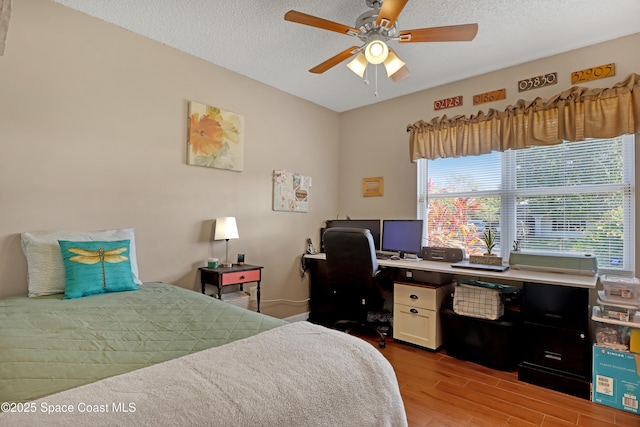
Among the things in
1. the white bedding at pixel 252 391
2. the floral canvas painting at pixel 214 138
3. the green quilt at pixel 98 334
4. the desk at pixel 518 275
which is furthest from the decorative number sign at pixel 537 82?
the green quilt at pixel 98 334

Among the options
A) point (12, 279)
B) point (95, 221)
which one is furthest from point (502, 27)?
point (12, 279)

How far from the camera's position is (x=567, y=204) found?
279 cm

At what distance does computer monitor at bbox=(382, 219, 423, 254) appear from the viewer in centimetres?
331

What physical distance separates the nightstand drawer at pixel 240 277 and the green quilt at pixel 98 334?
0.80m

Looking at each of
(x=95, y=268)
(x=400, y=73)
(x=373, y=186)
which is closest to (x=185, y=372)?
(x=95, y=268)

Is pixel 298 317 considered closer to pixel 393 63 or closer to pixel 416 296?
pixel 416 296

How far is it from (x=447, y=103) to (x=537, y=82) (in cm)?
80

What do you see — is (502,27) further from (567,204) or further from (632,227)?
(632,227)

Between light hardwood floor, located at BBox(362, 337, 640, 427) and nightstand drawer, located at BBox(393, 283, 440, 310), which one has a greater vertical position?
nightstand drawer, located at BBox(393, 283, 440, 310)

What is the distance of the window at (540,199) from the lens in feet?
8.41

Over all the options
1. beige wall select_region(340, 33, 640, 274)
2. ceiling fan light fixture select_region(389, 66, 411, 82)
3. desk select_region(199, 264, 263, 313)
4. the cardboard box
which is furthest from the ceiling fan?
the cardboard box

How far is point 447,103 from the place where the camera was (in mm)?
3439

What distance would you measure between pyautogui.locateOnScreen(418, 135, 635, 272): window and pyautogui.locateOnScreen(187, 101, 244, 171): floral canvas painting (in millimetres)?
2026

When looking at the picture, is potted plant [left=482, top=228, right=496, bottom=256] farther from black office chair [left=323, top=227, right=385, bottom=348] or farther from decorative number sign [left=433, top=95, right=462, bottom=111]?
decorative number sign [left=433, top=95, right=462, bottom=111]
